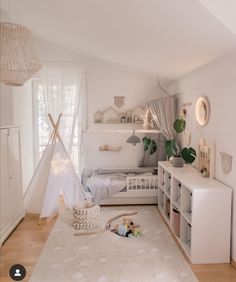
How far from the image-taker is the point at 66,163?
165 inches

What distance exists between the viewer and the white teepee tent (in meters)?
4.12

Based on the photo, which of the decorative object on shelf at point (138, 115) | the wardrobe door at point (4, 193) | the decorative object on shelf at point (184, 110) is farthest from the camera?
the decorative object on shelf at point (138, 115)

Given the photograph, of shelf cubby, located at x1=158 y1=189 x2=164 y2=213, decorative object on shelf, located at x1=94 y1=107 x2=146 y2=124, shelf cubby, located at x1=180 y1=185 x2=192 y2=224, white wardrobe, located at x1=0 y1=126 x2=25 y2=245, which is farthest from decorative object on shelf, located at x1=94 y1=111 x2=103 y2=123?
shelf cubby, located at x1=180 y1=185 x2=192 y2=224

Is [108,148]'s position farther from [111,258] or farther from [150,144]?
[111,258]

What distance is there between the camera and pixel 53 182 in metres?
4.13

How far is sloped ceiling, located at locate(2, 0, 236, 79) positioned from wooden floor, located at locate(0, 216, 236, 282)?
85.4 inches

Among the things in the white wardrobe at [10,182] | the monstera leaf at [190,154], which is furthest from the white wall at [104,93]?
the monstera leaf at [190,154]

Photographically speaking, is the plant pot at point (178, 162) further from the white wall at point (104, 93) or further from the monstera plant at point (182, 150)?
the white wall at point (104, 93)

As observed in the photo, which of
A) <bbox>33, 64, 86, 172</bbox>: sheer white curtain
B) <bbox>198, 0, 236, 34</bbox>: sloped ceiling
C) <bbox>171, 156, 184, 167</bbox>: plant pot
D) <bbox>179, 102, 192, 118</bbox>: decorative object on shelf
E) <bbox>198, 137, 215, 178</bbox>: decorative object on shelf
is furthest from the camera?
<bbox>33, 64, 86, 172</bbox>: sheer white curtain

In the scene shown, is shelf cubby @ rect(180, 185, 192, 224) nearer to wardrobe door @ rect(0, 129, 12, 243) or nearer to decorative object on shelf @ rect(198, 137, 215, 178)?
decorative object on shelf @ rect(198, 137, 215, 178)

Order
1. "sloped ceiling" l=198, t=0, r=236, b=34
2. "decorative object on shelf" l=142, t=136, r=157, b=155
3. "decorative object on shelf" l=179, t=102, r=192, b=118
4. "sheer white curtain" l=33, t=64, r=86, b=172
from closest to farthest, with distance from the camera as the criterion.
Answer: "sloped ceiling" l=198, t=0, r=236, b=34 < "decorative object on shelf" l=179, t=102, r=192, b=118 < "sheer white curtain" l=33, t=64, r=86, b=172 < "decorative object on shelf" l=142, t=136, r=157, b=155

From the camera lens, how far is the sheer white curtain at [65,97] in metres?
4.77

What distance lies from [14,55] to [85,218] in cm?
229

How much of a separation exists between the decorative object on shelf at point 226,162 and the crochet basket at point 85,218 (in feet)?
5.86
